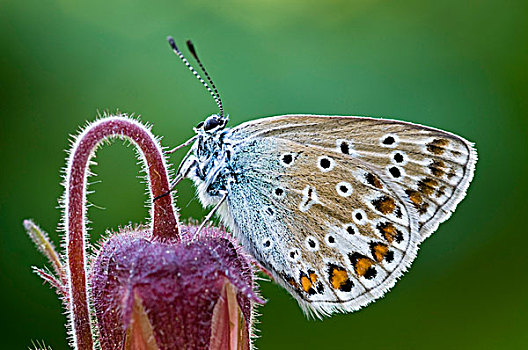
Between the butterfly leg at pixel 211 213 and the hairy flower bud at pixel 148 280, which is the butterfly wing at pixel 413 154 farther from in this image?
the hairy flower bud at pixel 148 280

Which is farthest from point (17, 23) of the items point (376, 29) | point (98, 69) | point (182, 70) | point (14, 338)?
point (376, 29)

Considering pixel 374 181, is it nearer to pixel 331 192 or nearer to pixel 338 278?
pixel 331 192

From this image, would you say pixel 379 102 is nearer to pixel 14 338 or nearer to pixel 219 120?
pixel 219 120

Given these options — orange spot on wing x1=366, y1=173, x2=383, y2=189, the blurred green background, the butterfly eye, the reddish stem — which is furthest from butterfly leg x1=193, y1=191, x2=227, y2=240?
the blurred green background

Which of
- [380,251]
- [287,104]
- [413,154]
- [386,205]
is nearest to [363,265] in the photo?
[380,251]

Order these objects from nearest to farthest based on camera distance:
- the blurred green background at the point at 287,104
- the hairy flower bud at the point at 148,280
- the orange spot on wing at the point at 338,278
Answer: the hairy flower bud at the point at 148,280 → the orange spot on wing at the point at 338,278 → the blurred green background at the point at 287,104

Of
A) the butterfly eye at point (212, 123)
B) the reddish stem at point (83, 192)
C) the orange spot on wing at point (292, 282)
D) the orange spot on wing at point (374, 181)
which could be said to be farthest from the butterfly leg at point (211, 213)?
the orange spot on wing at point (374, 181)
